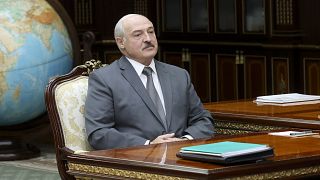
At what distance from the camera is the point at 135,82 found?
5359 millimetres

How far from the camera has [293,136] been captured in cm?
499

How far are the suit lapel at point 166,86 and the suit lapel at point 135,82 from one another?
0.09 meters

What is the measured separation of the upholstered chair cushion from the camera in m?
5.43

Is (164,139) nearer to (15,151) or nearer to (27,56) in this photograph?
(27,56)

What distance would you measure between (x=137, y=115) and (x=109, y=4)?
811 cm

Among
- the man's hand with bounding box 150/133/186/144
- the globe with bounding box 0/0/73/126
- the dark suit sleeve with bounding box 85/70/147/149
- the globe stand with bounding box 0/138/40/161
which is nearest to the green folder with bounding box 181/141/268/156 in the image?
the man's hand with bounding box 150/133/186/144

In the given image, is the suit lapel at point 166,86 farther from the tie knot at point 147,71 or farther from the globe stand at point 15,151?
the globe stand at point 15,151

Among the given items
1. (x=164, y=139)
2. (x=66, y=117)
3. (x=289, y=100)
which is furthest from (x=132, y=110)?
(x=289, y=100)

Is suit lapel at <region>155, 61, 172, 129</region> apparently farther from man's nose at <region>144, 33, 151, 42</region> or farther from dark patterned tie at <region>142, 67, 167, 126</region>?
man's nose at <region>144, 33, 151, 42</region>

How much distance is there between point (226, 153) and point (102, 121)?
1265 mm

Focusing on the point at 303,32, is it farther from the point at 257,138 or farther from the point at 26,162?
the point at 257,138

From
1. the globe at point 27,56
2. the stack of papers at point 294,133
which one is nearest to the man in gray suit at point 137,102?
the stack of papers at point 294,133

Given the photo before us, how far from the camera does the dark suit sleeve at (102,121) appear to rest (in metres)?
5.14

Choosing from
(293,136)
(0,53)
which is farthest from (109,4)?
(293,136)
